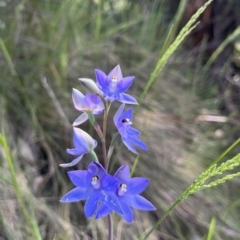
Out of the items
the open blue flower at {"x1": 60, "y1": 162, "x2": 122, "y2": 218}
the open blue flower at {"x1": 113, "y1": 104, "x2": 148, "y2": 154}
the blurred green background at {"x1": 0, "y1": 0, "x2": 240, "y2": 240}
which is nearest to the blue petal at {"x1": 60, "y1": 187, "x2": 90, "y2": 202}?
the open blue flower at {"x1": 60, "y1": 162, "x2": 122, "y2": 218}

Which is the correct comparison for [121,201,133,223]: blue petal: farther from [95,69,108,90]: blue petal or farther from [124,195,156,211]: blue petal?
[95,69,108,90]: blue petal

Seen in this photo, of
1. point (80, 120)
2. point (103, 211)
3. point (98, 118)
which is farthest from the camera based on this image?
point (98, 118)

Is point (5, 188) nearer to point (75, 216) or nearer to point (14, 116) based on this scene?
point (75, 216)

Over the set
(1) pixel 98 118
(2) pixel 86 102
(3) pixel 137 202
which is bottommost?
(1) pixel 98 118

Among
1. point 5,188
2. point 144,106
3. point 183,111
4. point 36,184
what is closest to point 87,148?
point 5,188

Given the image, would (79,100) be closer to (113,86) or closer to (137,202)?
(113,86)

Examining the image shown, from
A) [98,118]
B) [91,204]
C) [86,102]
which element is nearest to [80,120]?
[86,102]
